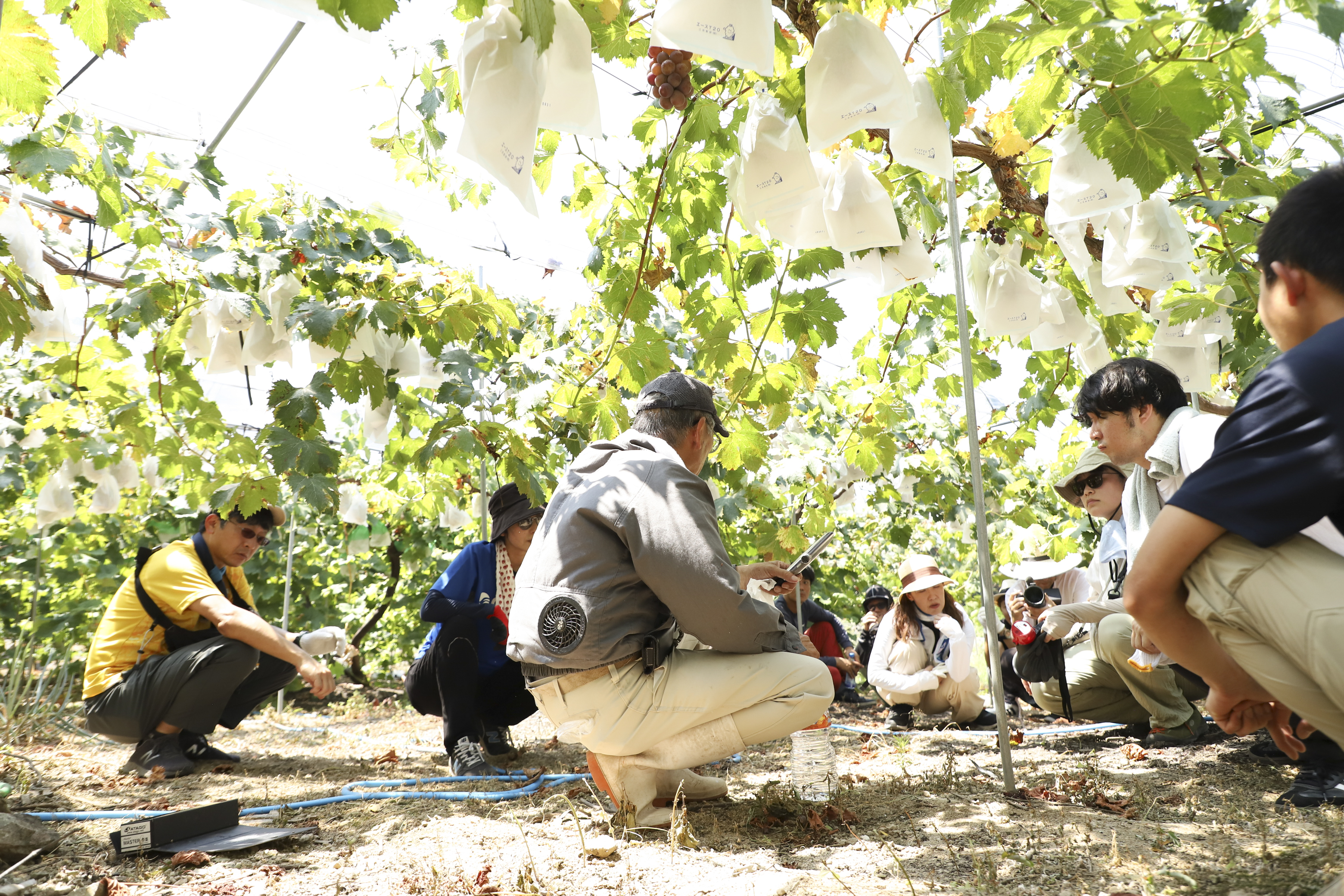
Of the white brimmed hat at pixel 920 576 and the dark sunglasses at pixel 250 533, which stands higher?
the dark sunglasses at pixel 250 533

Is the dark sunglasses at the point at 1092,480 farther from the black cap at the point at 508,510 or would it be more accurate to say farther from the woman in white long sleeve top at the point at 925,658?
the black cap at the point at 508,510

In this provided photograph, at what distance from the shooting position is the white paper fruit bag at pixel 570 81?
5.45 feet

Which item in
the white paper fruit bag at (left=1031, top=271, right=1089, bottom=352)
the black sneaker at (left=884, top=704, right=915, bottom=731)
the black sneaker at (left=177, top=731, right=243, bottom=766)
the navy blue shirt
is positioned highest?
the white paper fruit bag at (left=1031, top=271, right=1089, bottom=352)

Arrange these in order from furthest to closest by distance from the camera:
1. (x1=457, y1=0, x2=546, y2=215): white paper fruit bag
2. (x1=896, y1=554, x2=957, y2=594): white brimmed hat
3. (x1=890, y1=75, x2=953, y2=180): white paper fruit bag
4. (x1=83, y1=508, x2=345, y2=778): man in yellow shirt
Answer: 1. (x1=896, y1=554, x2=957, y2=594): white brimmed hat
2. (x1=83, y1=508, x2=345, y2=778): man in yellow shirt
3. (x1=890, y1=75, x2=953, y2=180): white paper fruit bag
4. (x1=457, y1=0, x2=546, y2=215): white paper fruit bag

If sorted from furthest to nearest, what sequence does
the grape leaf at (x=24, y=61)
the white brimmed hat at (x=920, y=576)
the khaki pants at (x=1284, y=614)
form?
the white brimmed hat at (x=920, y=576) < the grape leaf at (x=24, y=61) < the khaki pants at (x=1284, y=614)

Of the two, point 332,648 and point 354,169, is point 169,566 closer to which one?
point 332,648

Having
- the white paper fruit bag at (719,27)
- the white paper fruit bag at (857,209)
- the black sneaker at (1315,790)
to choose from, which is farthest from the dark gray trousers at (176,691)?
the black sneaker at (1315,790)

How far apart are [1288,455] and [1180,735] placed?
259cm

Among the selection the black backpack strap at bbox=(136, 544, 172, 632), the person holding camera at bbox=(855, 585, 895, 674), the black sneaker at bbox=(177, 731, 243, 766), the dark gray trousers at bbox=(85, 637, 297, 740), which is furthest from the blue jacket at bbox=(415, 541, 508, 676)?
the person holding camera at bbox=(855, 585, 895, 674)

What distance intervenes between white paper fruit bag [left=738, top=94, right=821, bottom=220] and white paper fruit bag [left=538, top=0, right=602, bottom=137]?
49cm

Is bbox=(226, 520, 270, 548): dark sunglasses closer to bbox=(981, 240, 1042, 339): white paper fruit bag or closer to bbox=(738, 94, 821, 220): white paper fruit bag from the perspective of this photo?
bbox=(738, 94, 821, 220): white paper fruit bag

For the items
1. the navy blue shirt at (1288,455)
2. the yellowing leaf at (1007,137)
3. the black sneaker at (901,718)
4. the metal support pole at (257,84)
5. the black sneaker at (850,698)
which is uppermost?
the metal support pole at (257,84)

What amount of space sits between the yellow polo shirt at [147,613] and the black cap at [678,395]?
194 cm

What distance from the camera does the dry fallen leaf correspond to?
1.98 meters
